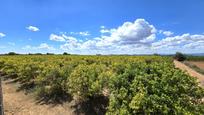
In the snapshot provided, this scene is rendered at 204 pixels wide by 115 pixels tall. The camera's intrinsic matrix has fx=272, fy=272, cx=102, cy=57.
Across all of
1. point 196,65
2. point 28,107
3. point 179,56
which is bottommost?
point 196,65

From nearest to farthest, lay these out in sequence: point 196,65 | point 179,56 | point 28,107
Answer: point 28,107
point 196,65
point 179,56

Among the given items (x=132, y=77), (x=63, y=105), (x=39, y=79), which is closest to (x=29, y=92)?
(x=39, y=79)

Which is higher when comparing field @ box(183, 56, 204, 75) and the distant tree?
the distant tree

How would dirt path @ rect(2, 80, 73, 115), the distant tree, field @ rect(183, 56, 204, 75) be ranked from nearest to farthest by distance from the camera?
dirt path @ rect(2, 80, 73, 115) < field @ rect(183, 56, 204, 75) < the distant tree

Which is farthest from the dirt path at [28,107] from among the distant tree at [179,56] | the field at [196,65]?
the distant tree at [179,56]

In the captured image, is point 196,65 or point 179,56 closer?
point 196,65

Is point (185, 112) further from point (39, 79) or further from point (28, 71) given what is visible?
point (28, 71)

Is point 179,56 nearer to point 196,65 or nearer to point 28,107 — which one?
point 196,65

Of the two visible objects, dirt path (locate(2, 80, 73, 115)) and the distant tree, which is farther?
the distant tree

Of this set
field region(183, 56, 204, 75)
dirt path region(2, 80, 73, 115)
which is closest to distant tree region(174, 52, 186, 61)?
field region(183, 56, 204, 75)

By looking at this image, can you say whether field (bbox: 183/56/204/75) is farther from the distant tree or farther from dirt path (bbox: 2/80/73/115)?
dirt path (bbox: 2/80/73/115)

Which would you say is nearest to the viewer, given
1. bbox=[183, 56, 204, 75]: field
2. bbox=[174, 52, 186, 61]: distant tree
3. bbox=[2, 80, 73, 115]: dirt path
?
bbox=[2, 80, 73, 115]: dirt path

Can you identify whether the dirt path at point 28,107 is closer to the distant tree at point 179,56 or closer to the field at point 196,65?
the field at point 196,65

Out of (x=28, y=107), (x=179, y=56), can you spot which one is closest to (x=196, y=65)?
(x=179, y=56)
